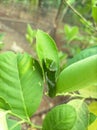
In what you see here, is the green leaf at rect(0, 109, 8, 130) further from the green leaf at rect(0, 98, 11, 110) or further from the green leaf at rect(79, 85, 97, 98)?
the green leaf at rect(79, 85, 97, 98)

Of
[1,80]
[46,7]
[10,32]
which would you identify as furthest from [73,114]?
[46,7]

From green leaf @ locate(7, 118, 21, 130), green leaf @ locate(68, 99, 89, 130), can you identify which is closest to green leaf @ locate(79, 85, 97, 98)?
green leaf @ locate(68, 99, 89, 130)

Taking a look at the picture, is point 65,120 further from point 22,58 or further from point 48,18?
point 48,18

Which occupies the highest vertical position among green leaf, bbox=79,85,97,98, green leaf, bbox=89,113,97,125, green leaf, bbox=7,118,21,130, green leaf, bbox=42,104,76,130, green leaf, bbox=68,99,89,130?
green leaf, bbox=42,104,76,130

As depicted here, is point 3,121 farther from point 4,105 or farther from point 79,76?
point 79,76

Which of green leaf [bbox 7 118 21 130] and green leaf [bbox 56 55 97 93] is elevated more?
green leaf [bbox 56 55 97 93]

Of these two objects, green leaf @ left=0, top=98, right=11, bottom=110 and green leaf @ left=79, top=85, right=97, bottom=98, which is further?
green leaf @ left=79, top=85, right=97, bottom=98

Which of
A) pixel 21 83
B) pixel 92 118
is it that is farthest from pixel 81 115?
pixel 21 83
